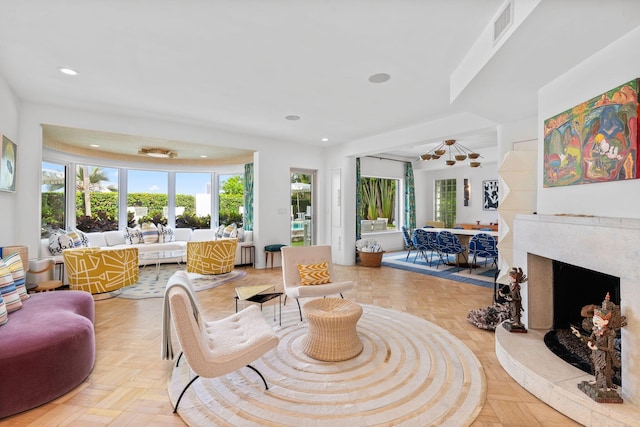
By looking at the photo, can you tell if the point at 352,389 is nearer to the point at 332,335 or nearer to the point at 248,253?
the point at 332,335

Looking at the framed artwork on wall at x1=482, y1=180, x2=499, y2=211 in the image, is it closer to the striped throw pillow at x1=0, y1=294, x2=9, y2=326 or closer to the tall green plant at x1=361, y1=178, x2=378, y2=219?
the tall green plant at x1=361, y1=178, x2=378, y2=219

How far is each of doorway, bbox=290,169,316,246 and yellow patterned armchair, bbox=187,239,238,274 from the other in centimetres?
205

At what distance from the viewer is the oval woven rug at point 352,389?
182cm

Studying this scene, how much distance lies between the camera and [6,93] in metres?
3.61

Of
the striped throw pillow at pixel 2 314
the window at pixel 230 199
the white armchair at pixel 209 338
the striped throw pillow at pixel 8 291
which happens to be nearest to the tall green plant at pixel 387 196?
the window at pixel 230 199

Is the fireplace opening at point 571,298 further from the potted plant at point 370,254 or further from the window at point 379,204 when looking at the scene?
the window at point 379,204

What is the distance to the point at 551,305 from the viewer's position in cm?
279

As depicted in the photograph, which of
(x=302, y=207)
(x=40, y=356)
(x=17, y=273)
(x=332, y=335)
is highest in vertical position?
(x=302, y=207)

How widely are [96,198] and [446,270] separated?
8.16 meters

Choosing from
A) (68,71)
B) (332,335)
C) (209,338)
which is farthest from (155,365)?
(68,71)

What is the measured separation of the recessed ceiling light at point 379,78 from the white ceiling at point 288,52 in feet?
0.24

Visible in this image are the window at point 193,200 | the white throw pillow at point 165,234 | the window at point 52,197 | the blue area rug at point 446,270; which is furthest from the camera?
the window at point 193,200

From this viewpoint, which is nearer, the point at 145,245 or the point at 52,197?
the point at 52,197

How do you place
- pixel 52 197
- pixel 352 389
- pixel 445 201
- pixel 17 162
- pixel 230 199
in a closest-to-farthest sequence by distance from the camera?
pixel 352 389, pixel 17 162, pixel 52 197, pixel 230 199, pixel 445 201
